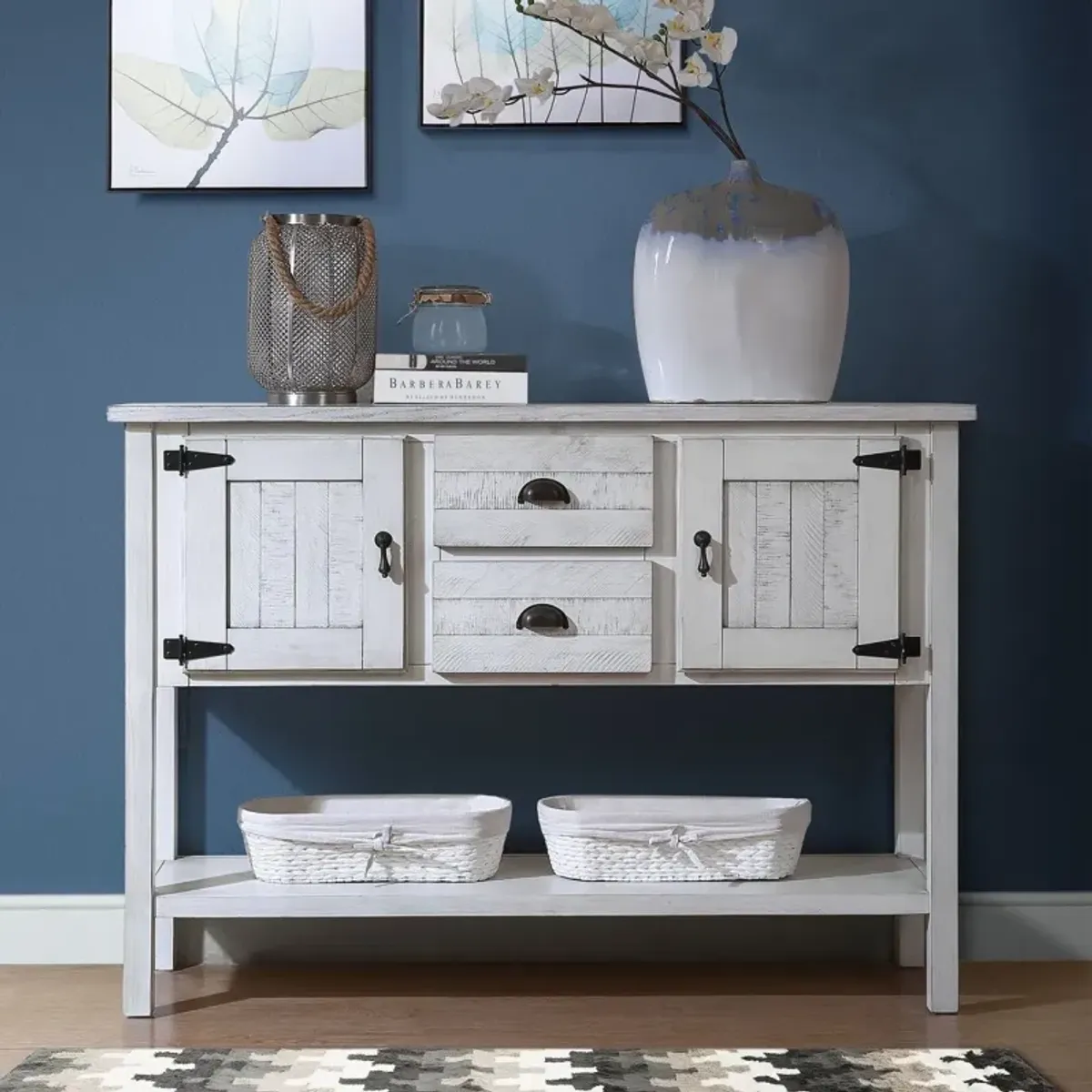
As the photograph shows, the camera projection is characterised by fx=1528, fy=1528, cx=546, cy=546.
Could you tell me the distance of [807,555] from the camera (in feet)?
6.86

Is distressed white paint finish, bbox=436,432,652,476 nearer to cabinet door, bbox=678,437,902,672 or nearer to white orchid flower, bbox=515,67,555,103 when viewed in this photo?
cabinet door, bbox=678,437,902,672

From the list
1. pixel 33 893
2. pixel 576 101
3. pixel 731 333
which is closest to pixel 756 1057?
pixel 731 333

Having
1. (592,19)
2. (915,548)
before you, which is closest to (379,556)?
(915,548)

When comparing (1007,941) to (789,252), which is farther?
(1007,941)

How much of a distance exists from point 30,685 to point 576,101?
4.22 ft

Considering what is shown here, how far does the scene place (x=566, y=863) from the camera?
219 cm

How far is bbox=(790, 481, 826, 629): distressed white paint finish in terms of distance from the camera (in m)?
2.09

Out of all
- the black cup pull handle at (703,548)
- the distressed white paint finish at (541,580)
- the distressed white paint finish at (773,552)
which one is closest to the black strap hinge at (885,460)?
the distressed white paint finish at (773,552)

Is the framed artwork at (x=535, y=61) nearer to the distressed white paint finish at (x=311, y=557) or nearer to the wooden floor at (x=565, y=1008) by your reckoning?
the distressed white paint finish at (x=311, y=557)

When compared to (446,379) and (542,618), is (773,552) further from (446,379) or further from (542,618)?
(446,379)

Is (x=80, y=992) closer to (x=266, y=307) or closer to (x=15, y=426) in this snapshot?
(x=15, y=426)

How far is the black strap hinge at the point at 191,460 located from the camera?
208 centimetres

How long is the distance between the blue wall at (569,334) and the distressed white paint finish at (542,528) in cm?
44

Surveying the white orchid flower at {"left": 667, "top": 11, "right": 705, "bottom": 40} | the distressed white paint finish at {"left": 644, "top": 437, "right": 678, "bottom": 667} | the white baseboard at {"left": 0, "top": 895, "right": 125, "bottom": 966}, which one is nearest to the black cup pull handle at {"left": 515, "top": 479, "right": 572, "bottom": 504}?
the distressed white paint finish at {"left": 644, "top": 437, "right": 678, "bottom": 667}
